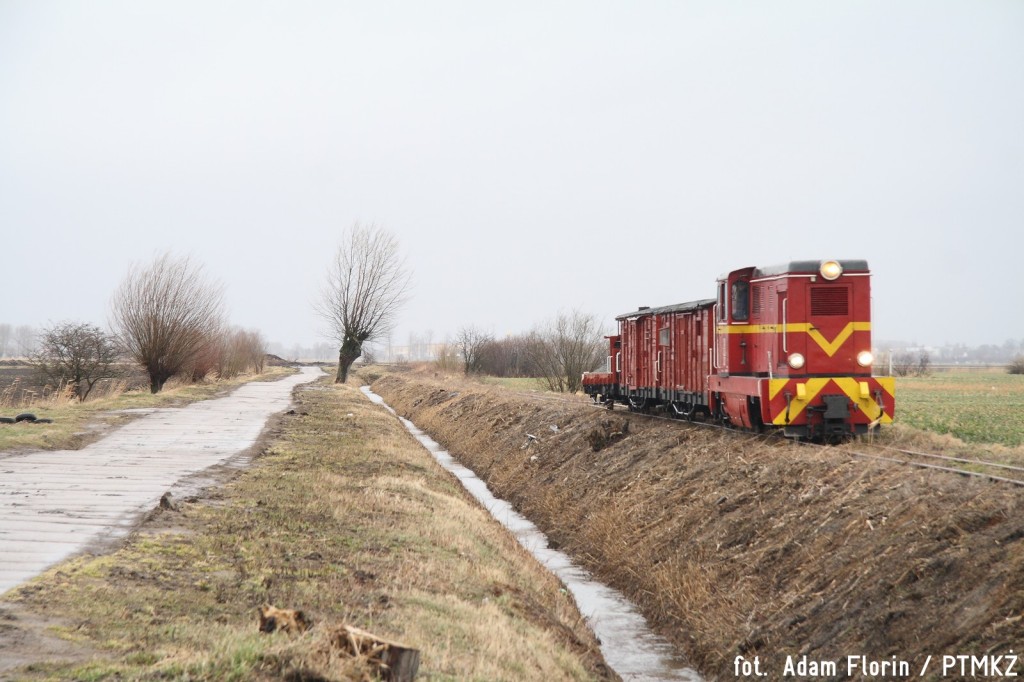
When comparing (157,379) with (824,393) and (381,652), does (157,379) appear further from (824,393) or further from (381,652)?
(381,652)

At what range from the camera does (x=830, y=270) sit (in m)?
16.5

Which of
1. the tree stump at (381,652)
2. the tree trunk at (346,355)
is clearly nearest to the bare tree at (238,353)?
the tree trunk at (346,355)

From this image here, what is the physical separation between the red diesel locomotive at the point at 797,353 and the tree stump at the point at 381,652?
11.2 meters

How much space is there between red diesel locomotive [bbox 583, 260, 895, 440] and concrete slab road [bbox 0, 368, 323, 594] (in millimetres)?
9730

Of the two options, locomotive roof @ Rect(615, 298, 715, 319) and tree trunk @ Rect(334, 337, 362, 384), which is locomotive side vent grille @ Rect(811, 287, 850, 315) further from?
tree trunk @ Rect(334, 337, 362, 384)

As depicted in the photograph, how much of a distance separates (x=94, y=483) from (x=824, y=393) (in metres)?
11.5

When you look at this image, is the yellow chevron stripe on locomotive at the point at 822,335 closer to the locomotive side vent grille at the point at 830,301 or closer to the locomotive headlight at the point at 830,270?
the locomotive side vent grille at the point at 830,301

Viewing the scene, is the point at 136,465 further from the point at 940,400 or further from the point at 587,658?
the point at 940,400

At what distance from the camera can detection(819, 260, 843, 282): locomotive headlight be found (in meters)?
16.5

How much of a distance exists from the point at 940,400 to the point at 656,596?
23919mm

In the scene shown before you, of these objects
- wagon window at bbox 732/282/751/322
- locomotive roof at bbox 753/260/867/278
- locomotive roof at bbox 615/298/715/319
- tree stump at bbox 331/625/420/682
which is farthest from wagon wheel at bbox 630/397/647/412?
tree stump at bbox 331/625/420/682

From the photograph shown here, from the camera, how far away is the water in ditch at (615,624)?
11562 mm

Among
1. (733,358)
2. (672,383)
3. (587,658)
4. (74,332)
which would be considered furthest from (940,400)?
(74,332)

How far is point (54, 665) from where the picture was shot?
5.80 m
